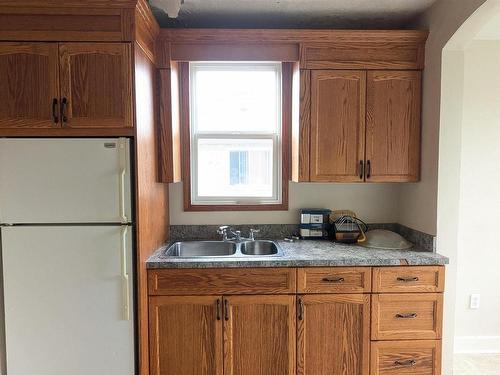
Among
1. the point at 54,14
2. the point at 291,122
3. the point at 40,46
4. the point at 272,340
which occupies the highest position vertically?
the point at 54,14

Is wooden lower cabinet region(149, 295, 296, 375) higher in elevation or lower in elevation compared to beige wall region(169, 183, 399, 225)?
lower

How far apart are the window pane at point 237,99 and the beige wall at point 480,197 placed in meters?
1.52

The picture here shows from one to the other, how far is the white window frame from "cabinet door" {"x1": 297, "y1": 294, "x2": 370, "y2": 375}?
0.89 m

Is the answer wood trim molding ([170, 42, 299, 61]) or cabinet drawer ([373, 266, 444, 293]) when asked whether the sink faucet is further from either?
wood trim molding ([170, 42, 299, 61])

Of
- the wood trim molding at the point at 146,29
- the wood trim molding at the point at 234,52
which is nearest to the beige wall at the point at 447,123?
the wood trim molding at the point at 234,52

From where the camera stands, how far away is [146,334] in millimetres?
1910

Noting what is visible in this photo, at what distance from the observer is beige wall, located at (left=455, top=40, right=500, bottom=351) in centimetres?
252

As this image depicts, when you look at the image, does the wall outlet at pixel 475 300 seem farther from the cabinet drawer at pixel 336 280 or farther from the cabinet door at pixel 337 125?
the cabinet door at pixel 337 125

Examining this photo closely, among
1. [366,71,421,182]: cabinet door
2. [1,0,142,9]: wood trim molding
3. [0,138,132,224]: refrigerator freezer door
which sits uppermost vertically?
[1,0,142,9]: wood trim molding

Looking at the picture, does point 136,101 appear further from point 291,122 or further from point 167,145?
point 291,122

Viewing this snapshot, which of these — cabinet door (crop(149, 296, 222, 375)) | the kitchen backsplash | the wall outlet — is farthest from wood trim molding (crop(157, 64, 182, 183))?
the wall outlet

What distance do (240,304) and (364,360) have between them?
2.78 feet

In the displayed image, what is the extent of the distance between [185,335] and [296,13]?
2.24 metres

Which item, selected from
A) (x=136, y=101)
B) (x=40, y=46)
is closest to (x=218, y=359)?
(x=136, y=101)
